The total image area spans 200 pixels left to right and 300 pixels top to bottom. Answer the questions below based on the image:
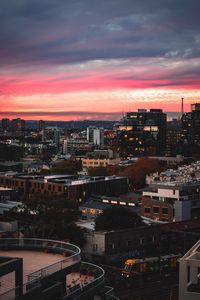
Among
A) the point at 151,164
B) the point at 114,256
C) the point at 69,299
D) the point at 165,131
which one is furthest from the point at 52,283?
the point at 165,131

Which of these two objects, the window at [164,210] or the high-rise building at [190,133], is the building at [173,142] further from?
the window at [164,210]

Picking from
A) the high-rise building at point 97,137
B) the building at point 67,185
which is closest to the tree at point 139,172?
the building at point 67,185

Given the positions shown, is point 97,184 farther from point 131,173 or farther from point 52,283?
point 52,283

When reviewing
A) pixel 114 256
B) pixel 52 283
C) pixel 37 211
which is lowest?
pixel 114 256

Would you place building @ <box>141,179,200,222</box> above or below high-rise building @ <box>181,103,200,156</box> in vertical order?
below

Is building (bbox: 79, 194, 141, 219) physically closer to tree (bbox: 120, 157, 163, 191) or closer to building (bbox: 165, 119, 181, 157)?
tree (bbox: 120, 157, 163, 191)

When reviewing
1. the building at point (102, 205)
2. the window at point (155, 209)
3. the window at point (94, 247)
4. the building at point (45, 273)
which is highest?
the building at point (45, 273)

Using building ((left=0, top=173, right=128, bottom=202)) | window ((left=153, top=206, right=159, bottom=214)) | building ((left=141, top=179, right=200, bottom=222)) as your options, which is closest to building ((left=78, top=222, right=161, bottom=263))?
building ((left=141, top=179, right=200, bottom=222))
